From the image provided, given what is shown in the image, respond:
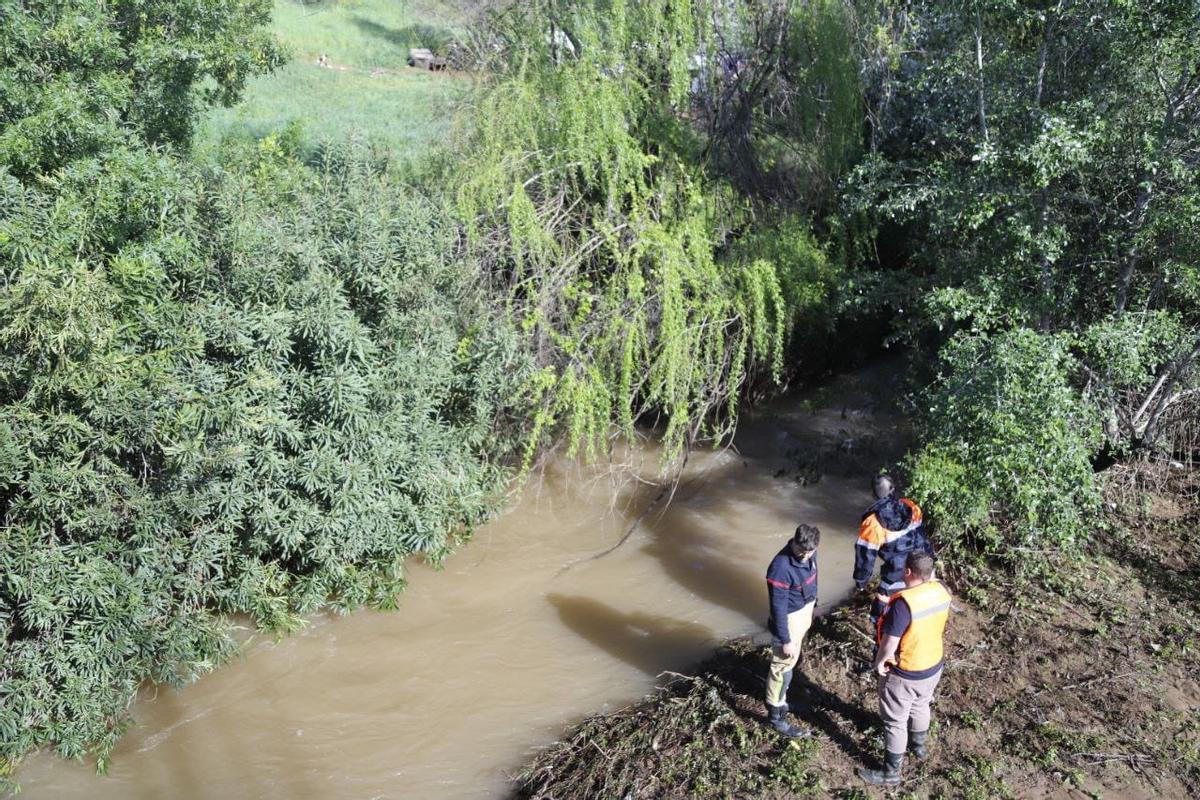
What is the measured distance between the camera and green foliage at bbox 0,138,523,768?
6934mm

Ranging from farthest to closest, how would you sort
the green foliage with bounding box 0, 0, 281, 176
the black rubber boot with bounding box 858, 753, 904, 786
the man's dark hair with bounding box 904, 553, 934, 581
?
the green foliage with bounding box 0, 0, 281, 176 → the black rubber boot with bounding box 858, 753, 904, 786 → the man's dark hair with bounding box 904, 553, 934, 581

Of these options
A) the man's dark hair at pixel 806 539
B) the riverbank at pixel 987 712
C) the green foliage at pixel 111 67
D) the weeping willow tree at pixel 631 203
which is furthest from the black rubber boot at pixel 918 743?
the green foliage at pixel 111 67

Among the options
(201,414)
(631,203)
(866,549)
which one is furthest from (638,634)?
(631,203)

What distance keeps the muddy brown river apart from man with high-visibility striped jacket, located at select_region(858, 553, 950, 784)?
2610mm

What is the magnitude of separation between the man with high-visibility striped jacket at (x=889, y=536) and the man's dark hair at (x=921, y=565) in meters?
1.61

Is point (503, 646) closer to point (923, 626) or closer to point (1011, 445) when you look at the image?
point (923, 626)

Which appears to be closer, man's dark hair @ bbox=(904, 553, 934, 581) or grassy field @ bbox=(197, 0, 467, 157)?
man's dark hair @ bbox=(904, 553, 934, 581)

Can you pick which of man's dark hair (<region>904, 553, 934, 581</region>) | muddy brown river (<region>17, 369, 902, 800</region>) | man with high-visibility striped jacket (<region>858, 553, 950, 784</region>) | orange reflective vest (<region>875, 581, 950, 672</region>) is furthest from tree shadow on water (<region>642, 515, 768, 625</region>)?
man's dark hair (<region>904, 553, 934, 581</region>)

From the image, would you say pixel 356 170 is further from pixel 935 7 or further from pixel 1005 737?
pixel 1005 737

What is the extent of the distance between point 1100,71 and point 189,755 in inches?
427

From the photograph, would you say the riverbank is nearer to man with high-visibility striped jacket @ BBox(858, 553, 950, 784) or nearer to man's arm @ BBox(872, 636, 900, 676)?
man with high-visibility striped jacket @ BBox(858, 553, 950, 784)

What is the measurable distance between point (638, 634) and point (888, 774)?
3197 millimetres

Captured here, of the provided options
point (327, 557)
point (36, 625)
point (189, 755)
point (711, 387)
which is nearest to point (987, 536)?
point (711, 387)

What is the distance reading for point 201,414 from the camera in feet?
24.1
